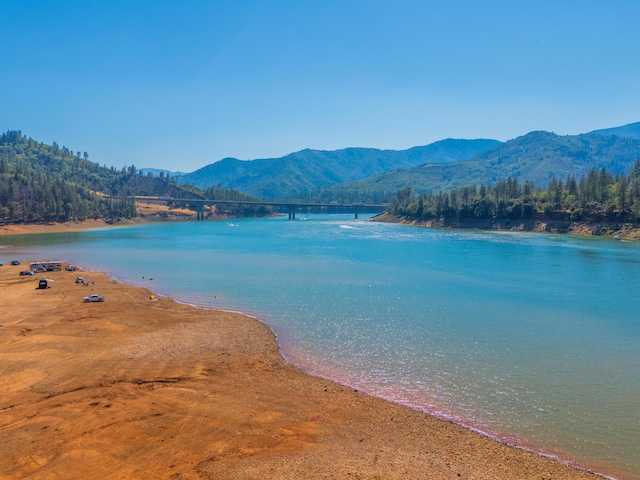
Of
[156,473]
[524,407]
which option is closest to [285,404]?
[156,473]

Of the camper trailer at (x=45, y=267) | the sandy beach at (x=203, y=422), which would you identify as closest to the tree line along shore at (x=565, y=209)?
the sandy beach at (x=203, y=422)

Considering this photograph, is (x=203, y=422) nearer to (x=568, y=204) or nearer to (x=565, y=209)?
(x=565, y=209)

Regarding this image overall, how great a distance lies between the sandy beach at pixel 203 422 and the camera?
15648mm

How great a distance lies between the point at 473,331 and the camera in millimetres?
34375

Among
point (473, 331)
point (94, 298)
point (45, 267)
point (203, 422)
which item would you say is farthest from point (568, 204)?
point (203, 422)

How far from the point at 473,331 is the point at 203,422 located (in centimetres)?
2323

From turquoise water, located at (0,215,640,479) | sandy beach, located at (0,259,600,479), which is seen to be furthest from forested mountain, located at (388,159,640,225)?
sandy beach, located at (0,259,600,479)

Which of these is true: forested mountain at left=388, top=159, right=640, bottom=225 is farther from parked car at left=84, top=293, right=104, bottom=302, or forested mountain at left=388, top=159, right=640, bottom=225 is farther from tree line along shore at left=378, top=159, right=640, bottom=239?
parked car at left=84, top=293, right=104, bottom=302

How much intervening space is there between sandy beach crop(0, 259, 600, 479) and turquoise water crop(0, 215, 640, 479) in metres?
2.49

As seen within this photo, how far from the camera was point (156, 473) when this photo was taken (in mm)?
15070

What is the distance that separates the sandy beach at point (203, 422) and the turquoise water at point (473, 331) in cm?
249

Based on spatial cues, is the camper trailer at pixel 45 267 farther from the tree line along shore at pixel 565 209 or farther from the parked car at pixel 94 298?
the tree line along shore at pixel 565 209

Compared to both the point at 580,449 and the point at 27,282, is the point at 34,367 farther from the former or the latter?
the point at 27,282

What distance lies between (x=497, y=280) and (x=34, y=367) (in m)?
52.9
